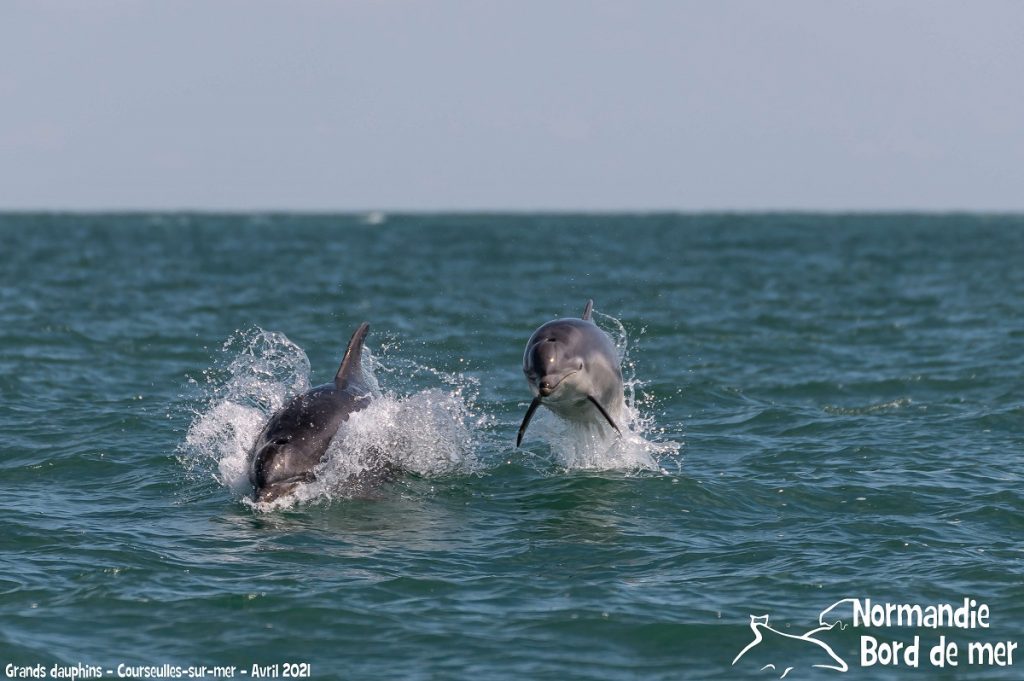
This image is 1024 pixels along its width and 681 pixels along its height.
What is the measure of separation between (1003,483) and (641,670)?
6.58m

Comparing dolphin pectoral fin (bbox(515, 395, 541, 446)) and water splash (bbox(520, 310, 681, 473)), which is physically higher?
dolphin pectoral fin (bbox(515, 395, 541, 446))

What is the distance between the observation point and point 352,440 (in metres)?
13.3

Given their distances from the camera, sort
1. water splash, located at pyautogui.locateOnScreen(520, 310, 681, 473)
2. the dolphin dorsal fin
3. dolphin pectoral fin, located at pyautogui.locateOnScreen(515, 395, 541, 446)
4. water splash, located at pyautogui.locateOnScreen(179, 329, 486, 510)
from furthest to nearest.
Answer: water splash, located at pyautogui.locateOnScreen(520, 310, 681, 473) < the dolphin dorsal fin < water splash, located at pyautogui.locateOnScreen(179, 329, 486, 510) < dolphin pectoral fin, located at pyautogui.locateOnScreen(515, 395, 541, 446)

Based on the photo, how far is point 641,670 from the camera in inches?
345

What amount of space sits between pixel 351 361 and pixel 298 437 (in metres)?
1.81

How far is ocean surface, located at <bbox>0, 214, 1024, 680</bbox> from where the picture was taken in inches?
362

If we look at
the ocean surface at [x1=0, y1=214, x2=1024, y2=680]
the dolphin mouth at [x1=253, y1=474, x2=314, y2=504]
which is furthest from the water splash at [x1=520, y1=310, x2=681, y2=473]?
the dolphin mouth at [x1=253, y1=474, x2=314, y2=504]

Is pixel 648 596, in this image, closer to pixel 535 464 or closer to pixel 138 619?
pixel 138 619

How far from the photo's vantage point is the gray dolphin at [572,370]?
12175mm

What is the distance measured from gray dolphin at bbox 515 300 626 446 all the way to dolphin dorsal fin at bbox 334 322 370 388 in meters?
2.47

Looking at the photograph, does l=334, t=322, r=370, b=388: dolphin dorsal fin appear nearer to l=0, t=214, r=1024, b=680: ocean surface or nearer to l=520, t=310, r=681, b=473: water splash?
l=0, t=214, r=1024, b=680: ocean surface

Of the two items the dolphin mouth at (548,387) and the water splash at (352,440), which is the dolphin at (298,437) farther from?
the dolphin mouth at (548,387)
